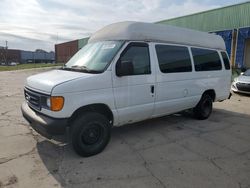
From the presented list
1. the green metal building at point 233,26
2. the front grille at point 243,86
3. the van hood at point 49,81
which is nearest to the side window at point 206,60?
the van hood at point 49,81

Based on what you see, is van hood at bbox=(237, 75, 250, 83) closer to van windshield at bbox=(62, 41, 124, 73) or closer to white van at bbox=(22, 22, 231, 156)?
white van at bbox=(22, 22, 231, 156)

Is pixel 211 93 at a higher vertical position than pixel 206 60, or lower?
lower

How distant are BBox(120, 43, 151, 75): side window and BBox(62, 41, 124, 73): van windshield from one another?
21 centimetres

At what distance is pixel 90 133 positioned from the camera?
14.0ft

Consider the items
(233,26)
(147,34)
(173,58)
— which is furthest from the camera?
(233,26)

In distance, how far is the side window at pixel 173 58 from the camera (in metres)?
5.17

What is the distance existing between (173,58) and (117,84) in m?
1.83

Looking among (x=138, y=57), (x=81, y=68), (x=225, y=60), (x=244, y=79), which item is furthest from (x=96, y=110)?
(x=244, y=79)

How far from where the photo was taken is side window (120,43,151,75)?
4.54 metres

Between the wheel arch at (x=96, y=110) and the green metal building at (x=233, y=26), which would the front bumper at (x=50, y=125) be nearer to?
the wheel arch at (x=96, y=110)

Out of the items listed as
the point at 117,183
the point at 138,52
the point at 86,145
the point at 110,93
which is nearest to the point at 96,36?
the point at 138,52

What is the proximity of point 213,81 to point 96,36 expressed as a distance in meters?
3.58

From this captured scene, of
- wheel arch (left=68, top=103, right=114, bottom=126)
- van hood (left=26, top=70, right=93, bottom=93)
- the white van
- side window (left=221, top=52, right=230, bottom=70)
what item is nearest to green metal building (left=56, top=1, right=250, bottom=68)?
side window (left=221, top=52, right=230, bottom=70)

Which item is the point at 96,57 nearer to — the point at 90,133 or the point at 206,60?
the point at 90,133
